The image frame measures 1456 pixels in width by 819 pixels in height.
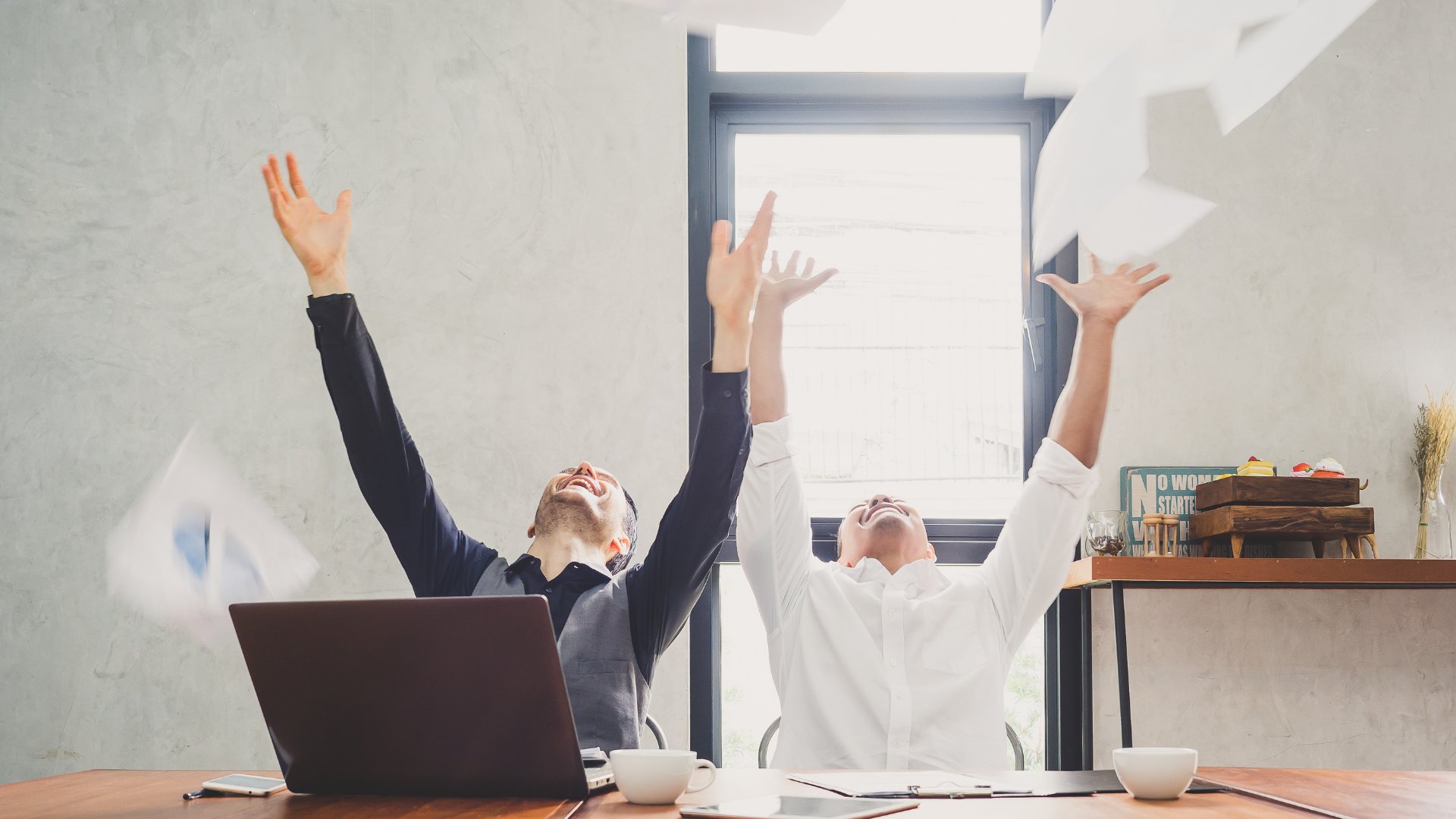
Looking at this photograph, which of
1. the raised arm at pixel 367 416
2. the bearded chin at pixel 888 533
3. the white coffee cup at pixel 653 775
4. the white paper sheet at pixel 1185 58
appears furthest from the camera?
the white paper sheet at pixel 1185 58

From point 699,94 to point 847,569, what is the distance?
150 centimetres

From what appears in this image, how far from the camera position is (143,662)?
8.90ft

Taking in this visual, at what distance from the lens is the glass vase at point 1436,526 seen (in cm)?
271

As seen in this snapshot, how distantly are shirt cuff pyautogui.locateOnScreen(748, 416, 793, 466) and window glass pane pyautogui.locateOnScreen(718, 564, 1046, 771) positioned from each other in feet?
2.61

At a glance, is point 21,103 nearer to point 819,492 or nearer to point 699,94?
point 699,94

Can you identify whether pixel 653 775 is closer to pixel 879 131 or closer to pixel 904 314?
pixel 904 314

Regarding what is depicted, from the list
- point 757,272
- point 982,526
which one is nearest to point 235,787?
point 757,272

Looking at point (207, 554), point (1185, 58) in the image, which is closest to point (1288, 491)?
point (1185, 58)

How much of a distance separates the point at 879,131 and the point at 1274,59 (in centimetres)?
112

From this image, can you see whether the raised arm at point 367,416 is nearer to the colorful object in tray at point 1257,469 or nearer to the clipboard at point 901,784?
the clipboard at point 901,784

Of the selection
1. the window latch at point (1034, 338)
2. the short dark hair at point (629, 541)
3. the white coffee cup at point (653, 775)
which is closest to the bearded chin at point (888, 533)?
the short dark hair at point (629, 541)

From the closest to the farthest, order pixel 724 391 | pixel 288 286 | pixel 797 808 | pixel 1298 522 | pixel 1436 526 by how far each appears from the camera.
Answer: pixel 797 808
pixel 724 391
pixel 1298 522
pixel 1436 526
pixel 288 286

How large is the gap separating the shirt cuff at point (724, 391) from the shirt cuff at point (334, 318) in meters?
0.60

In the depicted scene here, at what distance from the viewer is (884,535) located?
7.46 feet
